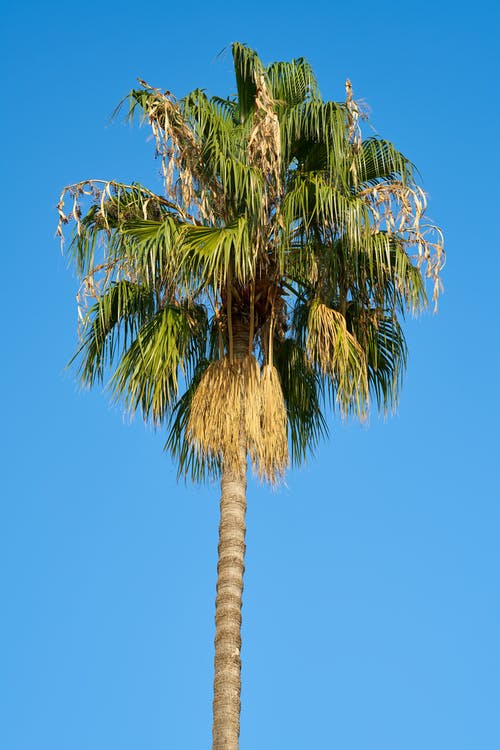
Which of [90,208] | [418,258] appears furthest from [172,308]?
[418,258]

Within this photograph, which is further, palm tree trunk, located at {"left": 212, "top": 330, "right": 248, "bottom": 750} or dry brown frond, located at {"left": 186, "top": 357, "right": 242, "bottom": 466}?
dry brown frond, located at {"left": 186, "top": 357, "right": 242, "bottom": 466}

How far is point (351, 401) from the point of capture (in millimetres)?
13188

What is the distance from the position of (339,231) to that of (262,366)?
1479mm

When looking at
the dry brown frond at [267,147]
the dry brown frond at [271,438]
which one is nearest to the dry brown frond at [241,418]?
the dry brown frond at [271,438]

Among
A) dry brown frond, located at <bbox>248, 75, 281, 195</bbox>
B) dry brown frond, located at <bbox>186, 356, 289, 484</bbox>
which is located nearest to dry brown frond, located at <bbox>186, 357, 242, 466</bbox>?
dry brown frond, located at <bbox>186, 356, 289, 484</bbox>

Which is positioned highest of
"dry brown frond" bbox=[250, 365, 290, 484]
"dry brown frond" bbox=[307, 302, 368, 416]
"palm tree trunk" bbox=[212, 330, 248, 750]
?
"dry brown frond" bbox=[307, 302, 368, 416]

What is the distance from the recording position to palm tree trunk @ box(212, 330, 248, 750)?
11.1 m

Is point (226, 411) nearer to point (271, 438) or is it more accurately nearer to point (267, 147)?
point (271, 438)

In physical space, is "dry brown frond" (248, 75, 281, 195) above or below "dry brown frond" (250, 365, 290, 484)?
above

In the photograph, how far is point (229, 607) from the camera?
38.5 feet

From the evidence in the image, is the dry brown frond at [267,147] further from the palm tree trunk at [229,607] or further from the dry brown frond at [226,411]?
A: the palm tree trunk at [229,607]

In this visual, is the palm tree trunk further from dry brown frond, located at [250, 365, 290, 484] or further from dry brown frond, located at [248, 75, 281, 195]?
dry brown frond, located at [248, 75, 281, 195]

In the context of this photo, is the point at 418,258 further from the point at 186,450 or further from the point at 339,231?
the point at 186,450

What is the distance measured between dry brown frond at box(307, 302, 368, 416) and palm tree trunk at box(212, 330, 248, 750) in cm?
114
